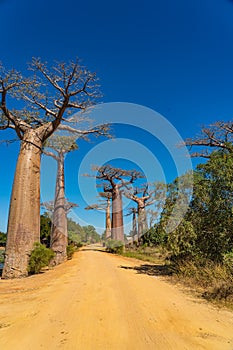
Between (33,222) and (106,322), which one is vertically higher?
(33,222)

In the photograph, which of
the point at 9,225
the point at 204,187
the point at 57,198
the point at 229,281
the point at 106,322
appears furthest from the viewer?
the point at 57,198

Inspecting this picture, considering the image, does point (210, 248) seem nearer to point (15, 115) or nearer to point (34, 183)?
point (34, 183)

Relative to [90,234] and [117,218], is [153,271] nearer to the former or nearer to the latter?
[117,218]

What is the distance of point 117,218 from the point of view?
17.7 m

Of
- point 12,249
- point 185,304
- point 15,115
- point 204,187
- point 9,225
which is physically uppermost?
point 15,115

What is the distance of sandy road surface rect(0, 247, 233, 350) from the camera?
74.3 inches

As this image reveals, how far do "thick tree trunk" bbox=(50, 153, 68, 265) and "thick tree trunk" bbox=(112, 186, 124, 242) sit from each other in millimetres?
6083

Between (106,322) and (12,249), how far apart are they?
498cm

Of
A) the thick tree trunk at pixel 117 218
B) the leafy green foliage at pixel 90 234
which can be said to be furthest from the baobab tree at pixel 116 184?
the leafy green foliage at pixel 90 234

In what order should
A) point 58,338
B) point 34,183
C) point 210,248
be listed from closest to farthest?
point 58,338 → point 210,248 → point 34,183

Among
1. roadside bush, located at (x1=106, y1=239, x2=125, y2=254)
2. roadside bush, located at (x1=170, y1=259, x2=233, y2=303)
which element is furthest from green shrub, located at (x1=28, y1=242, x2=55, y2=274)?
roadside bush, located at (x1=106, y1=239, x2=125, y2=254)

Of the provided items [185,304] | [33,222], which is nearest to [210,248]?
[185,304]

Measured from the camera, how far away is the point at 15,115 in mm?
8289

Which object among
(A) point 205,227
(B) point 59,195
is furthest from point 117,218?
(A) point 205,227
